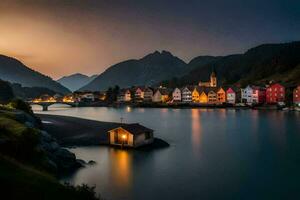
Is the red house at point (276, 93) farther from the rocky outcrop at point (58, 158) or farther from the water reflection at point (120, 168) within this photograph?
the rocky outcrop at point (58, 158)

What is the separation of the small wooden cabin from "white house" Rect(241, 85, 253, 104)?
131988 mm

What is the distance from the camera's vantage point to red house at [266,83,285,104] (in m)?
166

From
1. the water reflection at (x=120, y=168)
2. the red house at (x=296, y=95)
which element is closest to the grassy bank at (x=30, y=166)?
the water reflection at (x=120, y=168)

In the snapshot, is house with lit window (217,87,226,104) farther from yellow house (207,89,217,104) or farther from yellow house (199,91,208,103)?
yellow house (199,91,208,103)

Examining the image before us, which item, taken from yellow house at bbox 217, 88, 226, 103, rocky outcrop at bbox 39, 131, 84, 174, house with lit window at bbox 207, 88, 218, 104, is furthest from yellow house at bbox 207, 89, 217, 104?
rocky outcrop at bbox 39, 131, 84, 174

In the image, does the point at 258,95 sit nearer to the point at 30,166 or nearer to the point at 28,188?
the point at 30,166

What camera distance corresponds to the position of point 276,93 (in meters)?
168

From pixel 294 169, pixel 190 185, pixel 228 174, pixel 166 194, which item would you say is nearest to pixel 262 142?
pixel 294 169

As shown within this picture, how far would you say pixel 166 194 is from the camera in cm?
3259

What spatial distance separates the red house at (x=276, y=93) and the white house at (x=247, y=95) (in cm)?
855

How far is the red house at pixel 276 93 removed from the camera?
6526 inches

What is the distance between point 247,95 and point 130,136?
451 ft

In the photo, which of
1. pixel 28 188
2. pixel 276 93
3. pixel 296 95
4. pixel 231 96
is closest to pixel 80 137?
pixel 28 188

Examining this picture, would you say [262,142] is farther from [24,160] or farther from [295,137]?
[24,160]
